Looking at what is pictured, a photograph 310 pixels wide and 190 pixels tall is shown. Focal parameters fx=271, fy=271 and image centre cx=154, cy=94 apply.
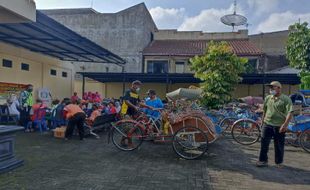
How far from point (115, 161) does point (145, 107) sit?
178 cm

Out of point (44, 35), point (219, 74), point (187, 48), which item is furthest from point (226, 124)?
point (187, 48)

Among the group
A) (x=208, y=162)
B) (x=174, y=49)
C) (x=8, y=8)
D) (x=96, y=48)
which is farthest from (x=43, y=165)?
(x=174, y=49)

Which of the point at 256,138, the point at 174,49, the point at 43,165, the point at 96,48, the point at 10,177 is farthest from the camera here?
the point at 174,49

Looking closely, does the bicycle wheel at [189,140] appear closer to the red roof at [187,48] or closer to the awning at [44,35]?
the awning at [44,35]

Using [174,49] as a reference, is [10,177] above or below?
below

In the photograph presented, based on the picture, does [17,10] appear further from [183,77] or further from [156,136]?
[183,77]

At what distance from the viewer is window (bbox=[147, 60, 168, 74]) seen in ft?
73.3

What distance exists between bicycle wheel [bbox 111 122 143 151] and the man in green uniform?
2.82m

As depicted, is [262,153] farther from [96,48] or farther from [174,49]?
[174,49]

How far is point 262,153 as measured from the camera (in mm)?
5750

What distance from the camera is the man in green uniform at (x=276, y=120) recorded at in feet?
18.2

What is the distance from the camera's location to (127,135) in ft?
22.0

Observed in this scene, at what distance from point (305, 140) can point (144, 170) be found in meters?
4.68

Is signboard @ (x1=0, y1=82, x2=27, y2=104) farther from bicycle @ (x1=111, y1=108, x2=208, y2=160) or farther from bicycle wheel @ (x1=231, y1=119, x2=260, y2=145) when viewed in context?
bicycle wheel @ (x1=231, y1=119, x2=260, y2=145)
